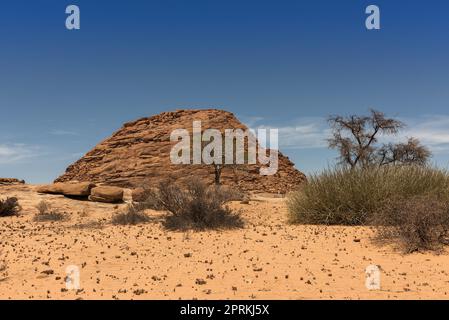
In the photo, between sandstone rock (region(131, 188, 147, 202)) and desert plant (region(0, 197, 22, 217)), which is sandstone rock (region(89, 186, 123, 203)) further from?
desert plant (region(0, 197, 22, 217))

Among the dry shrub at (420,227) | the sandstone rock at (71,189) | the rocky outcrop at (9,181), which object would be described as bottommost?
the dry shrub at (420,227)

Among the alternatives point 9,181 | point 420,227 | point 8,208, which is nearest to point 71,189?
point 8,208

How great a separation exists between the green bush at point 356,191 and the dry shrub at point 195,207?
7.22ft

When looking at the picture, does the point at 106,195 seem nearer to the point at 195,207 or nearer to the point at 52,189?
the point at 52,189

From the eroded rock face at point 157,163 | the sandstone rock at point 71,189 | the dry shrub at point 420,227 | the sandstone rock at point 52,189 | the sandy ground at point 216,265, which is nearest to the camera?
the sandy ground at point 216,265

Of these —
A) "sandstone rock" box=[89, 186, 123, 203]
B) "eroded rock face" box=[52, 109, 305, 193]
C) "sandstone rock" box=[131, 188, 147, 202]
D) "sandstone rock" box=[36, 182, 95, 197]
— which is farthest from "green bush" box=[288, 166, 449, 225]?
"eroded rock face" box=[52, 109, 305, 193]

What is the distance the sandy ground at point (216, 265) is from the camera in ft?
24.9

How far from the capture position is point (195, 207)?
14.6 m

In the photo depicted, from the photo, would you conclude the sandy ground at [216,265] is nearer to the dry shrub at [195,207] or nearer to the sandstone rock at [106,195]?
the dry shrub at [195,207]

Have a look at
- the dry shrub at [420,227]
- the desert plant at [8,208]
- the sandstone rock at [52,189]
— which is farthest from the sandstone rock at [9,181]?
the dry shrub at [420,227]

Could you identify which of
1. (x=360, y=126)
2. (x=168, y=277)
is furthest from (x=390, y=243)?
(x=360, y=126)

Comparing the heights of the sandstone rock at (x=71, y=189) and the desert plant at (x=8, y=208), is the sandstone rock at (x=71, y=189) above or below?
above

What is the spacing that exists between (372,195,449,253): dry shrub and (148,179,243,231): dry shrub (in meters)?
4.77

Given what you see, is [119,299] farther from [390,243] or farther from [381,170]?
[381,170]
